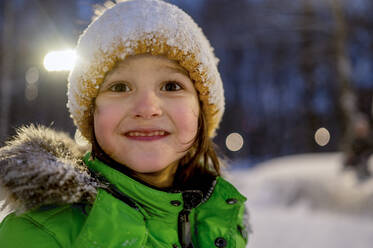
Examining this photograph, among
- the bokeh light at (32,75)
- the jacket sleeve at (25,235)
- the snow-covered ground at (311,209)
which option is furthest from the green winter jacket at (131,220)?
the bokeh light at (32,75)

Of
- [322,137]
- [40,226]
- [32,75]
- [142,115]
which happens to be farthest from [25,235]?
[322,137]

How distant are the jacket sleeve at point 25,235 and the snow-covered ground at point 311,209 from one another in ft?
13.1

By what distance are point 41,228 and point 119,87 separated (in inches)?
23.8

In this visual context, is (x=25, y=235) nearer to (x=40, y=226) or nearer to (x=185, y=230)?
(x=40, y=226)

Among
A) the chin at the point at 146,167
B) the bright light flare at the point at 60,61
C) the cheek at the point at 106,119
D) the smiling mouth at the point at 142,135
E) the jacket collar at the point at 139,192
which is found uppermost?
the bright light flare at the point at 60,61

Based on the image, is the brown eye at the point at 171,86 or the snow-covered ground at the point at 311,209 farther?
the snow-covered ground at the point at 311,209

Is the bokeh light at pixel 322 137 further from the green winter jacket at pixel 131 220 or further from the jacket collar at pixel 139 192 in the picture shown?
the jacket collar at pixel 139 192

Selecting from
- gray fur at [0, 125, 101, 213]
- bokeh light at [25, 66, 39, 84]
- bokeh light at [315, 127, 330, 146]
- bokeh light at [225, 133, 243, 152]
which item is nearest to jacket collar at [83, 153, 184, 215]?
gray fur at [0, 125, 101, 213]

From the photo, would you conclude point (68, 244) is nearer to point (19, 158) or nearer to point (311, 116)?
point (19, 158)

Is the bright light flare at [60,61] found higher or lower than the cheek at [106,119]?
higher

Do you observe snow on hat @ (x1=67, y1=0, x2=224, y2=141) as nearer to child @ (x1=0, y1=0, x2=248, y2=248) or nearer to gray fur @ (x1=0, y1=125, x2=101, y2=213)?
child @ (x1=0, y1=0, x2=248, y2=248)

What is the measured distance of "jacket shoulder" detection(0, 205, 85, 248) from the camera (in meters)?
1.06

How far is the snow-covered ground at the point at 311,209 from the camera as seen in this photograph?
4832 millimetres

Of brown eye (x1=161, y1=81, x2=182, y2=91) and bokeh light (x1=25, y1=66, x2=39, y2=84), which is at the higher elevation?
bokeh light (x1=25, y1=66, x2=39, y2=84)
